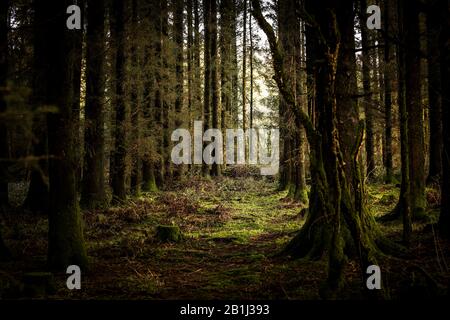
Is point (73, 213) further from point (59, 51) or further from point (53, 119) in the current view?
point (59, 51)

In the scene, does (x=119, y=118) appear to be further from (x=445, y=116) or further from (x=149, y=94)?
(x=445, y=116)

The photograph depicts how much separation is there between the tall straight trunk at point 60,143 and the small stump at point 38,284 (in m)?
1.15

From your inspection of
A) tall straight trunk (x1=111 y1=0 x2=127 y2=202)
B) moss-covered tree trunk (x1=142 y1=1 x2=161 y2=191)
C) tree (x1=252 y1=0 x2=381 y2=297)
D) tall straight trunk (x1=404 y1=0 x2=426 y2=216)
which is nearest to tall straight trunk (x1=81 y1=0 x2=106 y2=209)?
tall straight trunk (x1=111 y1=0 x2=127 y2=202)

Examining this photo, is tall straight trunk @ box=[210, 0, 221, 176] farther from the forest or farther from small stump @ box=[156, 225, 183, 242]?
small stump @ box=[156, 225, 183, 242]

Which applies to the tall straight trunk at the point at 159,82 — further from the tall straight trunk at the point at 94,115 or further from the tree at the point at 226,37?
the tree at the point at 226,37

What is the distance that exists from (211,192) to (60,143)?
46.5 ft

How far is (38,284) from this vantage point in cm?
588

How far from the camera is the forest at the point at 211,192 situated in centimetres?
524

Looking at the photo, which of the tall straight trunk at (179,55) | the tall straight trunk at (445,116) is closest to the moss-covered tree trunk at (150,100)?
the tall straight trunk at (179,55)

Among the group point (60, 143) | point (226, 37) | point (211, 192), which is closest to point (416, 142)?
point (60, 143)

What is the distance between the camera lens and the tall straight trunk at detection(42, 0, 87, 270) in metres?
7.18

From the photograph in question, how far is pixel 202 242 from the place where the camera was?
1034 centimetres
